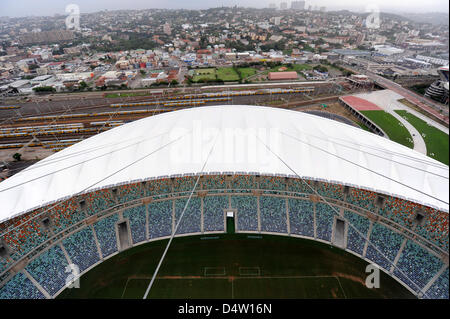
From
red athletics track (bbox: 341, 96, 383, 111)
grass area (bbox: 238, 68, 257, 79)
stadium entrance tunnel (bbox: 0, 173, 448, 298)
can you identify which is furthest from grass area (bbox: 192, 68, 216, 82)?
stadium entrance tunnel (bbox: 0, 173, 448, 298)

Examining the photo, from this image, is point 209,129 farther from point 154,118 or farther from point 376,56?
point 376,56

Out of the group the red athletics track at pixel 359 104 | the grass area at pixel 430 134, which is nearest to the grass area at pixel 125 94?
the red athletics track at pixel 359 104

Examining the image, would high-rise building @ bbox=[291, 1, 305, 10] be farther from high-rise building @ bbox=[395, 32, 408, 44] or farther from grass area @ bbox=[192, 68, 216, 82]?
grass area @ bbox=[192, 68, 216, 82]

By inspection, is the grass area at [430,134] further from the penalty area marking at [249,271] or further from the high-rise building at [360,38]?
the high-rise building at [360,38]

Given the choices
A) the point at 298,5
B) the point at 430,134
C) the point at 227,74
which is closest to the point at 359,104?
the point at 430,134

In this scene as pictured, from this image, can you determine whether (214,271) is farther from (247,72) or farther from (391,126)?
(247,72)

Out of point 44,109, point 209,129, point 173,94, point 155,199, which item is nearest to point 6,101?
point 44,109
